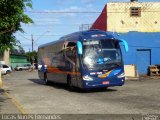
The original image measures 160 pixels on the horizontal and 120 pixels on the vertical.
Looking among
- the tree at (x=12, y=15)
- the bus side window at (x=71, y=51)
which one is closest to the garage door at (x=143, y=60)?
the bus side window at (x=71, y=51)

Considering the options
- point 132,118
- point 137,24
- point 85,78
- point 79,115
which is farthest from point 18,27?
point 137,24

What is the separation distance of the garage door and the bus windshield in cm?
1724

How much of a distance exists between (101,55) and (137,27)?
2220cm

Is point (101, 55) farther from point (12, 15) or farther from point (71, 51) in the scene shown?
point (12, 15)

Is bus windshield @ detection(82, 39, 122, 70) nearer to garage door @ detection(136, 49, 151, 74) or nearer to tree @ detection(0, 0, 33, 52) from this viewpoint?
tree @ detection(0, 0, 33, 52)

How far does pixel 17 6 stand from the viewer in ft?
41.7

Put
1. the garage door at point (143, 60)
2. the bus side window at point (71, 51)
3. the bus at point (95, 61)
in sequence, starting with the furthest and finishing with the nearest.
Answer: the garage door at point (143, 60) → the bus side window at point (71, 51) → the bus at point (95, 61)

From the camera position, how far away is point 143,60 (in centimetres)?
4034

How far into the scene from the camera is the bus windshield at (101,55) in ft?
74.4

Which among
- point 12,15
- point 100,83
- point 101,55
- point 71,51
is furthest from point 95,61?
point 12,15

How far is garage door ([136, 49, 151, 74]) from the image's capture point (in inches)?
1575

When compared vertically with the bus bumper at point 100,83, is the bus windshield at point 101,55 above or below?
above

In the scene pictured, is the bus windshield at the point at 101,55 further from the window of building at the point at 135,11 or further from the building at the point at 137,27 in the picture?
the window of building at the point at 135,11

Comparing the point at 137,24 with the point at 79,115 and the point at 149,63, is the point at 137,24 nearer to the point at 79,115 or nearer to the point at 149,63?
the point at 149,63
